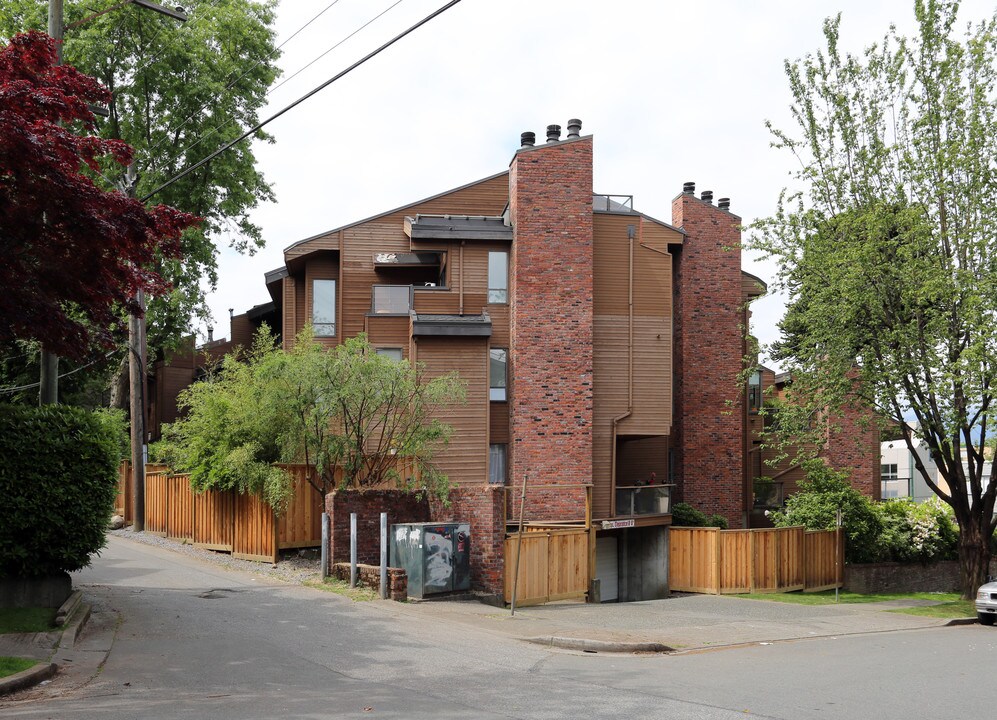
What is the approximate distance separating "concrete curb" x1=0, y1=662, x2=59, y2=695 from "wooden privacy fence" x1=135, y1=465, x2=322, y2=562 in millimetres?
10627

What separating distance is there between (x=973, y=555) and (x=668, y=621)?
1128 cm

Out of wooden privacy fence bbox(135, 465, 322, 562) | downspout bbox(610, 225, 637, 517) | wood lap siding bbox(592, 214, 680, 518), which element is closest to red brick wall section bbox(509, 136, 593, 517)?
wood lap siding bbox(592, 214, 680, 518)

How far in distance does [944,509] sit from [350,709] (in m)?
29.8

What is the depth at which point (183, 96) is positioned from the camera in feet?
112

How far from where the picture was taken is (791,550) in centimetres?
2739

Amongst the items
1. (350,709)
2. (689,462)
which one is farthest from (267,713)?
(689,462)

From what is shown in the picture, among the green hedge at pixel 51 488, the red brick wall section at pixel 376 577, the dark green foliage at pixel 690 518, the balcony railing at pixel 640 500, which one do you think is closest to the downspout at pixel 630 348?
the balcony railing at pixel 640 500

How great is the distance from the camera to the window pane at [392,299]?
96.3ft

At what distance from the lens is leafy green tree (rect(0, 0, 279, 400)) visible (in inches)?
1270

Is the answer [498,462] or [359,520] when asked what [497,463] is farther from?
[359,520]

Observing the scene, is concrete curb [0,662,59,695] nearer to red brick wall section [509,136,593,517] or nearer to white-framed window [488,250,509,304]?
red brick wall section [509,136,593,517]

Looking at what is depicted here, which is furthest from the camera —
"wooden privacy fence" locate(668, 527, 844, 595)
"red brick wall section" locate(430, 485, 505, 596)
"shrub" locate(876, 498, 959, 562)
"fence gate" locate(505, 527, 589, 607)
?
"shrub" locate(876, 498, 959, 562)

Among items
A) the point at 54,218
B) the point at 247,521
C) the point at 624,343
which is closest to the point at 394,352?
the point at 624,343

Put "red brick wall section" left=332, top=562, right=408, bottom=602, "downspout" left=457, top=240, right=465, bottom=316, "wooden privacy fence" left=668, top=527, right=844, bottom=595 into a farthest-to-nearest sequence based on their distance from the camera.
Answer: "downspout" left=457, top=240, right=465, bottom=316
"wooden privacy fence" left=668, top=527, right=844, bottom=595
"red brick wall section" left=332, top=562, right=408, bottom=602
